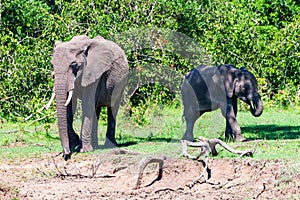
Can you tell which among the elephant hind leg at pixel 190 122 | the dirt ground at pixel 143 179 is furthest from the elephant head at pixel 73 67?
the elephant hind leg at pixel 190 122

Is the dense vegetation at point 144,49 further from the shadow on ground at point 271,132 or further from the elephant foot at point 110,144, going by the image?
→ the elephant foot at point 110,144

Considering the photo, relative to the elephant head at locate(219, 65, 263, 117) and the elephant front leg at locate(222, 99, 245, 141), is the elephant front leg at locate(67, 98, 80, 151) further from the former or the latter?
the elephant head at locate(219, 65, 263, 117)

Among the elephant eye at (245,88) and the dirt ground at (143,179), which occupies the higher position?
the elephant eye at (245,88)

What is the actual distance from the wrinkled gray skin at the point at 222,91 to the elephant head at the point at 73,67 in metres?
1.81

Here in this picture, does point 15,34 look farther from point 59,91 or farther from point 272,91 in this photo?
point 59,91

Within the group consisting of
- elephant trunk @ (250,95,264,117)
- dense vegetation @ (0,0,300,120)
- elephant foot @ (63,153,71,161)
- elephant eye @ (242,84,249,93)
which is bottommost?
elephant foot @ (63,153,71,161)

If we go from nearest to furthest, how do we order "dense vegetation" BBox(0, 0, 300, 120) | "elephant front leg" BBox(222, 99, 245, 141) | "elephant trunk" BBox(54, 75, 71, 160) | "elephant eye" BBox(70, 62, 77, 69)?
1. "elephant trunk" BBox(54, 75, 71, 160)
2. "elephant eye" BBox(70, 62, 77, 69)
3. "elephant front leg" BBox(222, 99, 245, 141)
4. "dense vegetation" BBox(0, 0, 300, 120)

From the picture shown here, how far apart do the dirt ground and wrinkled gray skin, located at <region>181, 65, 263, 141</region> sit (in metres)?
3.00

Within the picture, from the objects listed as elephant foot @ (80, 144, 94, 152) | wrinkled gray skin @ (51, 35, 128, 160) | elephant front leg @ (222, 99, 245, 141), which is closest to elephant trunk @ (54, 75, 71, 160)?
wrinkled gray skin @ (51, 35, 128, 160)

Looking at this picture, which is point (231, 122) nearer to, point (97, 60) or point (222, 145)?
point (97, 60)

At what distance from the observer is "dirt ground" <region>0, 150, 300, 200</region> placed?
8.96m

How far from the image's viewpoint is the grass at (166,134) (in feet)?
39.4

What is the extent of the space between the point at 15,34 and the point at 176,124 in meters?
6.83

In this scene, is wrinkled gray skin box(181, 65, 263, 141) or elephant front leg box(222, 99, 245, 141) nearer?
elephant front leg box(222, 99, 245, 141)
